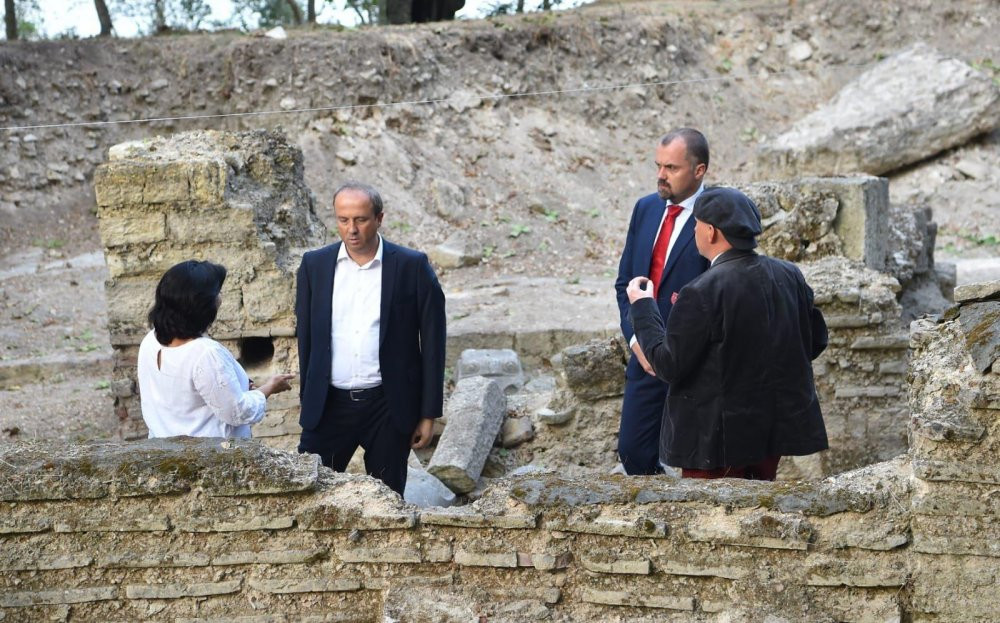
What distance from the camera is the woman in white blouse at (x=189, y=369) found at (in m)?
3.96

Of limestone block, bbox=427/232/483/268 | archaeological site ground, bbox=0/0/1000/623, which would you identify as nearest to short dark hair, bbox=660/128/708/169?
archaeological site ground, bbox=0/0/1000/623

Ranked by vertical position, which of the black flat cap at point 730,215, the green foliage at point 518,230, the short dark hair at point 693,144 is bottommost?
the green foliage at point 518,230

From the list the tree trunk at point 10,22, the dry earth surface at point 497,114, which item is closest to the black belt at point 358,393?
the dry earth surface at point 497,114

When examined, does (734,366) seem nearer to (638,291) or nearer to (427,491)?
(638,291)

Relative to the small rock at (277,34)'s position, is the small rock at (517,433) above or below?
below

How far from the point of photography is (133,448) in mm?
3701

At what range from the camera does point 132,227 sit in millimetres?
6582

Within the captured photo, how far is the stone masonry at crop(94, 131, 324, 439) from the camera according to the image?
21.5 feet

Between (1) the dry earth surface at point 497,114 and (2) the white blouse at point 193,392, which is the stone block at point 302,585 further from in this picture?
(1) the dry earth surface at point 497,114

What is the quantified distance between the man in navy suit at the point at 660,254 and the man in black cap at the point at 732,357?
2.18 ft

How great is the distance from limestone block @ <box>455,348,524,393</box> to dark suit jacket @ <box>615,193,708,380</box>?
3.51m

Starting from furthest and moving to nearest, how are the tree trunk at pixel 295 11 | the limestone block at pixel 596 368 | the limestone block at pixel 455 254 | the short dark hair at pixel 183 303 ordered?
1. the tree trunk at pixel 295 11
2. the limestone block at pixel 455 254
3. the limestone block at pixel 596 368
4. the short dark hair at pixel 183 303

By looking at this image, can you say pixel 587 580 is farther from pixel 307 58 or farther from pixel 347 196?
pixel 307 58

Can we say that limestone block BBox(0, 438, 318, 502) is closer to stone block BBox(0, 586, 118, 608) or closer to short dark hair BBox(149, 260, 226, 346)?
stone block BBox(0, 586, 118, 608)
